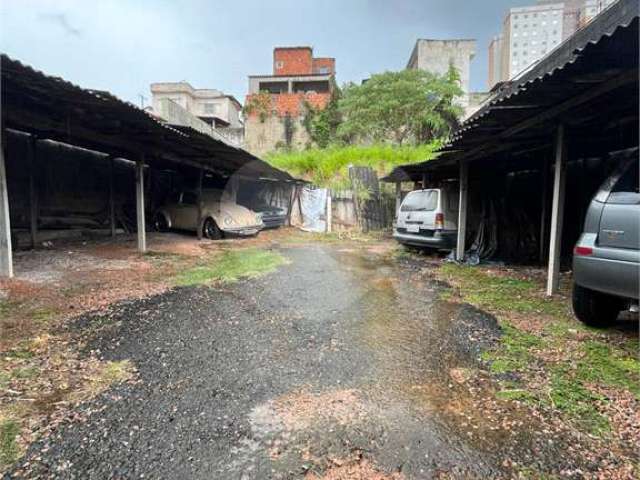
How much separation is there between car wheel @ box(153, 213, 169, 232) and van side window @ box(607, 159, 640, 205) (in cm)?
1180

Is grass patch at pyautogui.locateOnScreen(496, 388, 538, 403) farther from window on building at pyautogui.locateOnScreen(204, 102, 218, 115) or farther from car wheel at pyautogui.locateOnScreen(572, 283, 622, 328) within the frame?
window on building at pyautogui.locateOnScreen(204, 102, 218, 115)

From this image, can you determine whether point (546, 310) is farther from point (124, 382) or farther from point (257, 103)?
point (257, 103)

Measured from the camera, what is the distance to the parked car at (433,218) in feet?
25.4

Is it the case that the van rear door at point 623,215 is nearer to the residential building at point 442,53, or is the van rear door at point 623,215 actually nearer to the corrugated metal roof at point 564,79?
the corrugated metal roof at point 564,79

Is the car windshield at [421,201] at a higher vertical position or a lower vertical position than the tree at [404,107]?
lower

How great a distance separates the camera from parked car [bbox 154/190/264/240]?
35.5 ft

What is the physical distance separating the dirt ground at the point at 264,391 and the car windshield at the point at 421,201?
3.50 meters

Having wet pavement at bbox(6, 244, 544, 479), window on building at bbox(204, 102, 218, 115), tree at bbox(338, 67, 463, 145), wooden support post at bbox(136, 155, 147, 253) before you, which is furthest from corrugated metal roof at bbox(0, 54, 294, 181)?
window on building at bbox(204, 102, 218, 115)

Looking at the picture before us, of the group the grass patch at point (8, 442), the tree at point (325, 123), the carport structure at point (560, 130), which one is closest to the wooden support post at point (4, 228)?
the grass patch at point (8, 442)

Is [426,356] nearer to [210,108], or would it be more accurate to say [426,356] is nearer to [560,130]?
[560,130]

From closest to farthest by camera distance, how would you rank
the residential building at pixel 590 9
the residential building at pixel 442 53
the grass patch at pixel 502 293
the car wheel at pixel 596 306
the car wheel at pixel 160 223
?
the car wheel at pixel 596 306 < the grass patch at pixel 502 293 < the residential building at pixel 590 9 < the car wheel at pixel 160 223 < the residential building at pixel 442 53

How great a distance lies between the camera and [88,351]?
2934mm

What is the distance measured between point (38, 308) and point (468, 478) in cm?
447

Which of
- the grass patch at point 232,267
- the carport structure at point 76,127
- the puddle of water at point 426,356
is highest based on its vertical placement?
the carport structure at point 76,127
